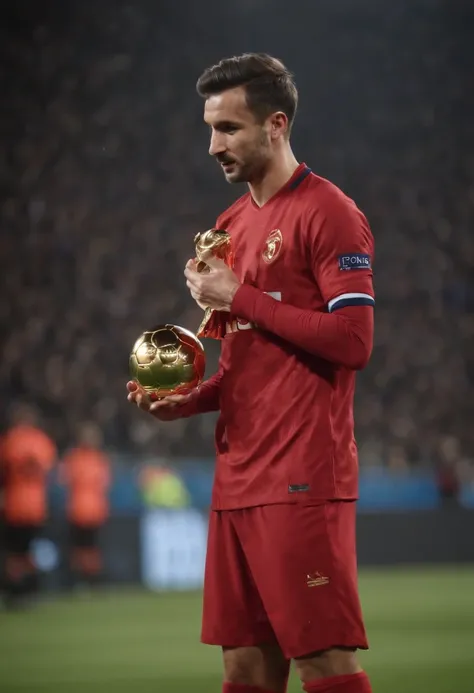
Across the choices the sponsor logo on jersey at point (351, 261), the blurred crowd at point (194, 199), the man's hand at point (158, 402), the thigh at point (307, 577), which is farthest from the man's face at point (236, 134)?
the blurred crowd at point (194, 199)

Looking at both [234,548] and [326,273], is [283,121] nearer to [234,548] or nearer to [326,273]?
[326,273]

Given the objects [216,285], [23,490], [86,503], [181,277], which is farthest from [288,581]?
[181,277]

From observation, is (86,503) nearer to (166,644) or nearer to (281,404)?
(166,644)

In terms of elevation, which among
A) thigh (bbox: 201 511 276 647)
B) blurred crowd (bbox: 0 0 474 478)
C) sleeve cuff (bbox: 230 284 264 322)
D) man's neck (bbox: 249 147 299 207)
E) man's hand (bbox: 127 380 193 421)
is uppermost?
blurred crowd (bbox: 0 0 474 478)

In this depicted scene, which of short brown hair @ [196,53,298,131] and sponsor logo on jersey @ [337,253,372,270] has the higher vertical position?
short brown hair @ [196,53,298,131]

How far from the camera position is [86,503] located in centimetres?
1165

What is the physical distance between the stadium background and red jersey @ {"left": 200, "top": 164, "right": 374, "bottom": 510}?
2870 millimetres

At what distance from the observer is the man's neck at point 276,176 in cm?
296

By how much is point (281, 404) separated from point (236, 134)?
63cm

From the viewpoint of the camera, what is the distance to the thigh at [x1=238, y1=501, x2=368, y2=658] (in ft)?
8.89

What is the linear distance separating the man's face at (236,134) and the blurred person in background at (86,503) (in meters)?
8.98

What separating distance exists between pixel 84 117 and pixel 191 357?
28.6 feet

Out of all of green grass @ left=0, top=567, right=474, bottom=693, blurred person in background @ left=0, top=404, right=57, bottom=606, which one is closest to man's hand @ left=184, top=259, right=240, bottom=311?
green grass @ left=0, top=567, right=474, bottom=693

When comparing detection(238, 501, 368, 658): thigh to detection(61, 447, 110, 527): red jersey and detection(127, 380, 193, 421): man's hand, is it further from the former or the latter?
detection(61, 447, 110, 527): red jersey
